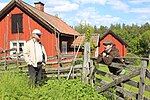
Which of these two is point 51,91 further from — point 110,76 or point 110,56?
point 110,56

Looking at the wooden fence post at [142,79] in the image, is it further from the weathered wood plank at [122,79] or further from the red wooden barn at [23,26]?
the red wooden barn at [23,26]

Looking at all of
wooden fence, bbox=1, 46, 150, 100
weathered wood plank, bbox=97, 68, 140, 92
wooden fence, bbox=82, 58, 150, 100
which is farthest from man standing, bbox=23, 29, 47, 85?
weathered wood plank, bbox=97, 68, 140, 92

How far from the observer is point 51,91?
19.4 feet

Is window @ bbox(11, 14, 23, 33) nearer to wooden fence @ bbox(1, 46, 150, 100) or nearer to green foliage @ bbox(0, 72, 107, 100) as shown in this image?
wooden fence @ bbox(1, 46, 150, 100)

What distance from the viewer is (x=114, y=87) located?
626 centimetres

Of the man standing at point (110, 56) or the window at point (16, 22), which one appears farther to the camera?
the window at point (16, 22)

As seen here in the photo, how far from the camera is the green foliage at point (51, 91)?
5.78 meters

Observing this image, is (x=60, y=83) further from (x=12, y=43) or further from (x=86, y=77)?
(x=12, y=43)

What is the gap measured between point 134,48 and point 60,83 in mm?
41489

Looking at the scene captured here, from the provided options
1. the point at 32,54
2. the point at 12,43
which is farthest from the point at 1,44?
the point at 32,54

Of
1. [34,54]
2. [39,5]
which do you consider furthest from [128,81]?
[39,5]

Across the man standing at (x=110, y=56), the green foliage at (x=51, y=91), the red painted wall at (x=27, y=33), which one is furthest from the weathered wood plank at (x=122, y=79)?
the red painted wall at (x=27, y=33)

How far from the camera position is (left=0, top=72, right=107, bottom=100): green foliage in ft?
19.0

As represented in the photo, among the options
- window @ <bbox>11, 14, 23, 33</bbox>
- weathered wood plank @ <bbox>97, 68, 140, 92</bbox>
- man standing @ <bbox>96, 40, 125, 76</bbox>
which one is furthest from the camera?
window @ <bbox>11, 14, 23, 33</bbox>
